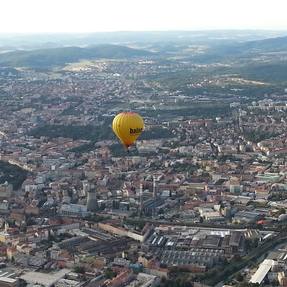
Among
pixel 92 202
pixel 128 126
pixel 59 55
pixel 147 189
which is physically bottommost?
pixel 59 55

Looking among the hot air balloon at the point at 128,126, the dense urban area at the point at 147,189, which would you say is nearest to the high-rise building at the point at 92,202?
the dense urban area at the point at 147,189

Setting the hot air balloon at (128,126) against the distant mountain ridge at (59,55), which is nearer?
the hot air balloon at (128,126)

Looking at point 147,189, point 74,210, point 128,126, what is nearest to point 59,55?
point 147,189

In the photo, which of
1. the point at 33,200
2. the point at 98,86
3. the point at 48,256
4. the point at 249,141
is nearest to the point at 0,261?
the point at 48,256

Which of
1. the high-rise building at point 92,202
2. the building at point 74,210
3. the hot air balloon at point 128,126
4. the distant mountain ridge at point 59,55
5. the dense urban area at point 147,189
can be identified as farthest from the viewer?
the distant mountain ridge at point 59,55

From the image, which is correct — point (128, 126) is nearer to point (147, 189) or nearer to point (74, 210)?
point (74, 210)

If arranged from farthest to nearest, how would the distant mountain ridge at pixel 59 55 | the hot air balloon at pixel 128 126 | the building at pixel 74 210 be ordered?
the distant mountain ridge at pixel 59 55, the building at pixel 74 210, the hot air balloon at pixel 128 126

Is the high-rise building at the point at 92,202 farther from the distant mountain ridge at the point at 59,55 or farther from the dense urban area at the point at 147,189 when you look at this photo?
the distant mountain ridge at the point at 59,55

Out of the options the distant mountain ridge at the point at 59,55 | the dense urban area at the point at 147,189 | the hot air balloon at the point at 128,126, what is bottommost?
the distant mountain ridge at the point at 59,55

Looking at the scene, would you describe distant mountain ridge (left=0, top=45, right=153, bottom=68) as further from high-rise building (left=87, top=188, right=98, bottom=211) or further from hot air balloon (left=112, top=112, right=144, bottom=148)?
hot air balloon (left=112, top=112, right=144, bottom=148)
